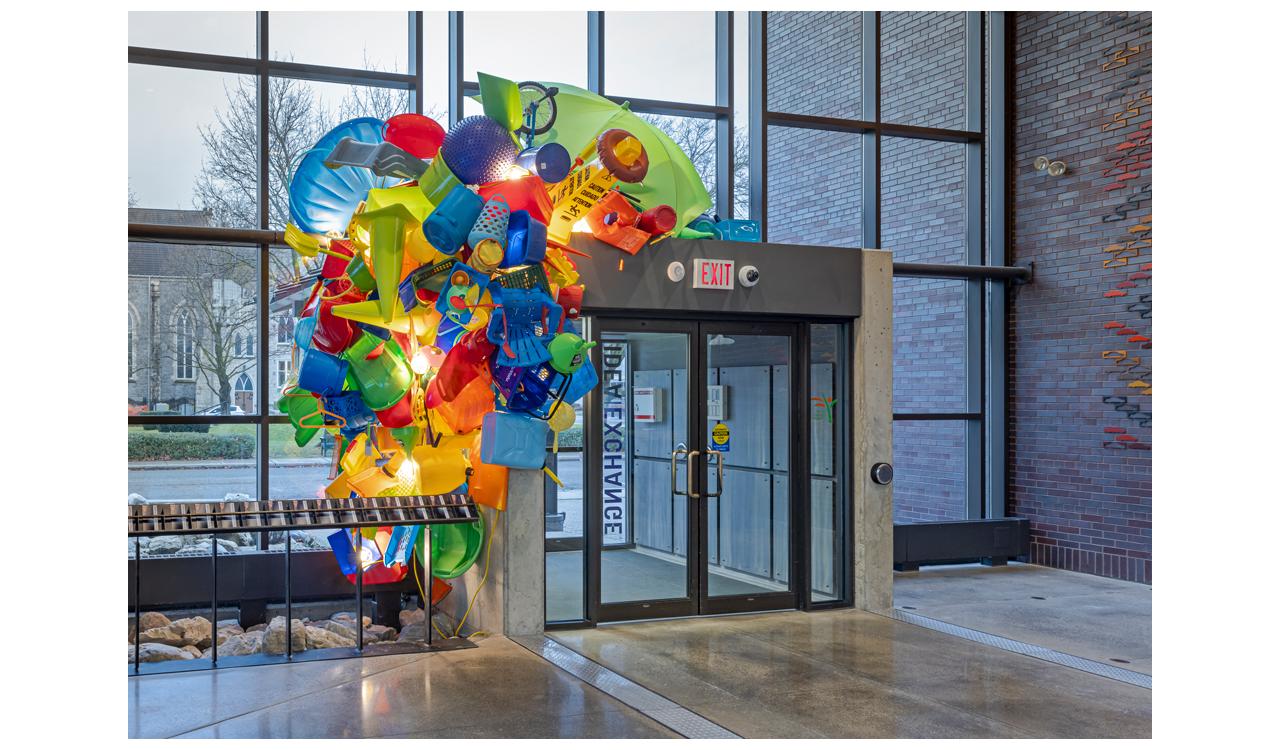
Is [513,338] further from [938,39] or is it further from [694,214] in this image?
[938,39]

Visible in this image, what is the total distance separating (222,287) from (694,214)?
3249mm

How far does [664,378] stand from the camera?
694 centimetres

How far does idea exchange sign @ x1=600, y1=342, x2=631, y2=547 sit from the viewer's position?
680cm

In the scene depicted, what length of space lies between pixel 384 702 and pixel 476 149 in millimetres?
2539

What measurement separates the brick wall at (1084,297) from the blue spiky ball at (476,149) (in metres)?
5.46

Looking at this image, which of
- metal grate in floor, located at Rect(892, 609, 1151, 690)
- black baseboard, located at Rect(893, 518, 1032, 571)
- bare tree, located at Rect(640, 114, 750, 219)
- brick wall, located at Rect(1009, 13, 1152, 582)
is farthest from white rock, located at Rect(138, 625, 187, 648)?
brick wall, located at Rect(1009, 13, 1152, 582)

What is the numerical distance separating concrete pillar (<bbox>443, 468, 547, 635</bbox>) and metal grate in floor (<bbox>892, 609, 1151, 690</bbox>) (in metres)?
2.37

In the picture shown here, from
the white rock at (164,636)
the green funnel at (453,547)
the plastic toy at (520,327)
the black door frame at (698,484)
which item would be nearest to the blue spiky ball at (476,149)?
the plastic toy at (520,327)

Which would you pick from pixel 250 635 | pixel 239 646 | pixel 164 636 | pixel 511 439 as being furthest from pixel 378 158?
pixel 164 636

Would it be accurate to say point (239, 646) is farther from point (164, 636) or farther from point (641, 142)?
point (641, 142)

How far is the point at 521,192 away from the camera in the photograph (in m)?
5.38

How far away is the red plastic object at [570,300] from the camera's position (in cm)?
583

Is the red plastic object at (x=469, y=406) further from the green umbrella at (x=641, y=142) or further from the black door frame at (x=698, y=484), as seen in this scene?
the green umbrella at (x=641, y=142)
